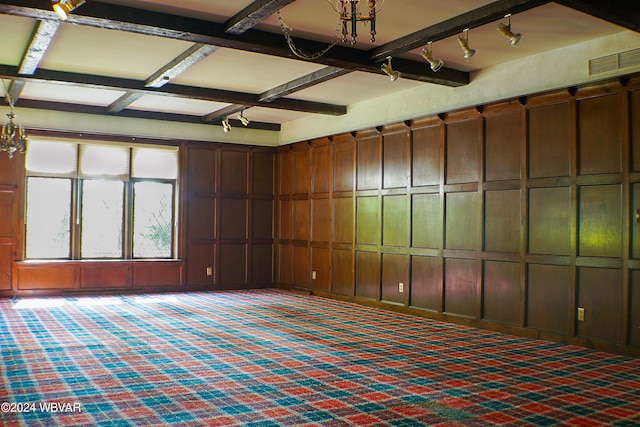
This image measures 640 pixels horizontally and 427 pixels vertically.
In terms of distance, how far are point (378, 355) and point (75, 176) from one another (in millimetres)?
7343

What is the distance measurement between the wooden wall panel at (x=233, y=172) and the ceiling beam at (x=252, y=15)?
244 inches

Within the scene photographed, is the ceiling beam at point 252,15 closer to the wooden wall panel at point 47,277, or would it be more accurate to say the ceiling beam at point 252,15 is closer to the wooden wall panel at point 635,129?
the wooden wall panel at point 635,129

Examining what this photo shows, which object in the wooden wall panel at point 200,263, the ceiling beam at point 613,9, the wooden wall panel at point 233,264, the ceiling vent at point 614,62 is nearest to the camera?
the ceiling beam at point 613,9

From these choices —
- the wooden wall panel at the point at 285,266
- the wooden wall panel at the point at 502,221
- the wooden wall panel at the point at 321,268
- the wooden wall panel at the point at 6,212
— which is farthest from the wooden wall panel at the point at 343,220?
the wooden wall panel at the point at 6,212

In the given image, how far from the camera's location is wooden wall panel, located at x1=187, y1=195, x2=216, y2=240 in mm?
11758

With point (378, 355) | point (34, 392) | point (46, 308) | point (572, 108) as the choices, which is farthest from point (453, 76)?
point (46, 308)

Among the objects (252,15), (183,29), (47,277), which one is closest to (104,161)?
(47,277)

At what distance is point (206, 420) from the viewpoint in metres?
3.93

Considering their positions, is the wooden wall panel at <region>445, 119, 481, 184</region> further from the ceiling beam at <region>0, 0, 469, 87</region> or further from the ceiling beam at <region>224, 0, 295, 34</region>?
the ceiling beam at <region>224, 0, 295, 34</region>

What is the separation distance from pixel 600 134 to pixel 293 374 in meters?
4.12

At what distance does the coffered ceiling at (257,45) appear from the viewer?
18.3 feet

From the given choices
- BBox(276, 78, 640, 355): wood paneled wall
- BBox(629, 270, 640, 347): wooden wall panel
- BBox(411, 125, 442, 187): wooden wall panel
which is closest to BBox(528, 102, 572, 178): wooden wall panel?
BBox(276, 78, 640, 355): wood paneled wall

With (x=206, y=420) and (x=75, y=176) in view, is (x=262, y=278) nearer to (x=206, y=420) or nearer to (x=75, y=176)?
(x=75, y=176)

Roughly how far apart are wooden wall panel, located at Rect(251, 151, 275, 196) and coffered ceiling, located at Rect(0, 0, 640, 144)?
2.68m
